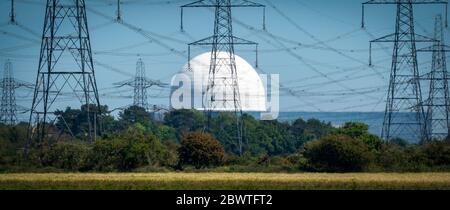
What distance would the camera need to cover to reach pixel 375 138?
11138 centimetres

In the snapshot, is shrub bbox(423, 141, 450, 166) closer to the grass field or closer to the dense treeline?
the dense treeline

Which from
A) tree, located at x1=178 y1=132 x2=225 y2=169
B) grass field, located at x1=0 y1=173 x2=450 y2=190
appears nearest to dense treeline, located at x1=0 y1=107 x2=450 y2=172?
tree, located at x1=178 y1=132 x2=225 y2=169

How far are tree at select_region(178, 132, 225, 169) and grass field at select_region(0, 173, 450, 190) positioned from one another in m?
14.5

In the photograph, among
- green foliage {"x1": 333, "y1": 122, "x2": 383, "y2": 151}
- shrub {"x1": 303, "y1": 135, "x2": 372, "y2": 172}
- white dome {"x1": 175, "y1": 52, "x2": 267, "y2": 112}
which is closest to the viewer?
shrub {"x1": 303, "y1": 135, "x2": 372, "y2": 172}

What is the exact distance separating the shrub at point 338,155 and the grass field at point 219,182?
33.7 ft

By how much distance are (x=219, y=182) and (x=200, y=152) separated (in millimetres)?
25240

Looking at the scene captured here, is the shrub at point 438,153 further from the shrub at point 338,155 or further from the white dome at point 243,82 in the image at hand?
the white dome at point 243,82

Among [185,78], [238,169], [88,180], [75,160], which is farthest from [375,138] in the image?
[185,78]

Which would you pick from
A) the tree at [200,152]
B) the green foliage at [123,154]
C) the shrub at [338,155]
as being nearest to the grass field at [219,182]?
the shrub at [338,155]

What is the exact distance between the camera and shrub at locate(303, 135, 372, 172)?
316 feet

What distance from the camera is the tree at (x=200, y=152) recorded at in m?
100
